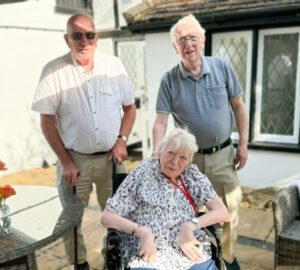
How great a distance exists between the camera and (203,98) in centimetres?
222

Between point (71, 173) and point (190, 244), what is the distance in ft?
2.94

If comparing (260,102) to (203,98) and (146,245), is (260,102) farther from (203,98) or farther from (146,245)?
(146,245)

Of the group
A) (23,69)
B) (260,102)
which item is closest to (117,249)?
(260,102)

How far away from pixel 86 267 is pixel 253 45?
3105 mm

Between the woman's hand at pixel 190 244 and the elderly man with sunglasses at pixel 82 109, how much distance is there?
2.46ft

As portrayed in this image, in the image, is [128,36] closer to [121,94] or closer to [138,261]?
[121,94]

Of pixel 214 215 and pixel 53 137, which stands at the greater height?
pixel 53 137

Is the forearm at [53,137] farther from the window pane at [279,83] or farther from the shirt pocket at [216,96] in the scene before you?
the window pane at [279,83]

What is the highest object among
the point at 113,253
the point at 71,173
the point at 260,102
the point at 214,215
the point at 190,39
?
the point at 190,39

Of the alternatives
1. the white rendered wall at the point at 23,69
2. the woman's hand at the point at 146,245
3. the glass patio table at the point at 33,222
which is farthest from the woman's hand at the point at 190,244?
the white rendered wall at the point at 23,69

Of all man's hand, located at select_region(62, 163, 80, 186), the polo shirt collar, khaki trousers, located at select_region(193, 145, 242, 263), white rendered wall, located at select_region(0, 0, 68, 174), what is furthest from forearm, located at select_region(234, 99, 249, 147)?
white rendered wall, located at select_region(0, 0, 68, 174)

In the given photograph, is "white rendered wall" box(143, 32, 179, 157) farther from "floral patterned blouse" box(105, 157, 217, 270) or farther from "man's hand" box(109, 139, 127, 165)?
"floral patterned blouse" box(105, 157, 217, 270)

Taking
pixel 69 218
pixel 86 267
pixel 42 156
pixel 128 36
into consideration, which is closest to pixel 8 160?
pixel 42 156

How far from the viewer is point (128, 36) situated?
6348mm
